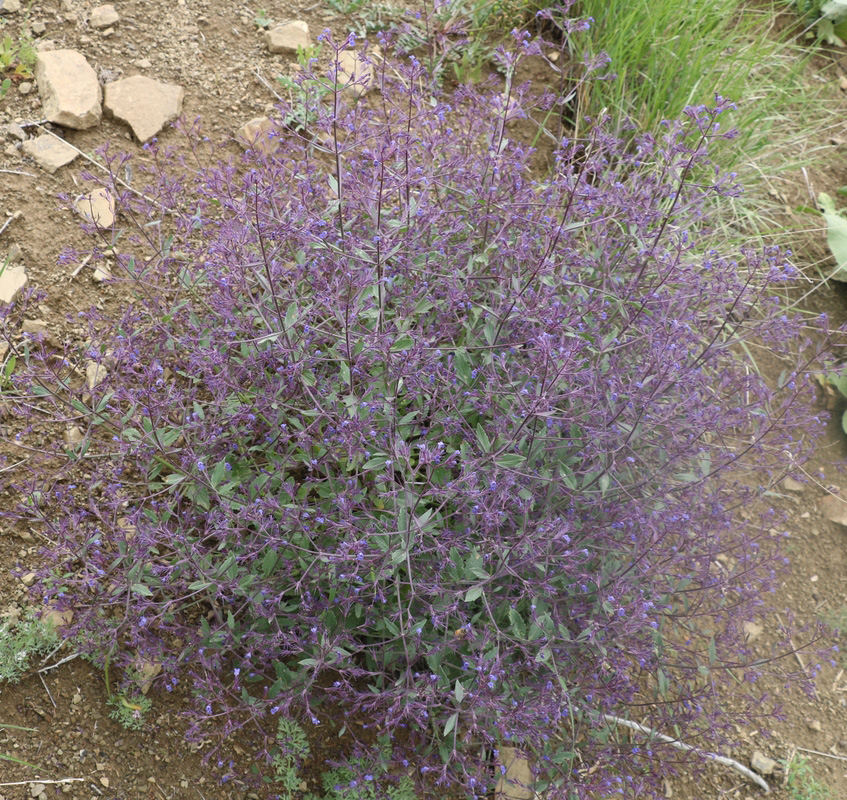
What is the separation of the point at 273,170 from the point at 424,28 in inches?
84.5

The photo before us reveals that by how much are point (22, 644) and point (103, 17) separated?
3183mm

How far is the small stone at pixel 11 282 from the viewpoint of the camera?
3.19m

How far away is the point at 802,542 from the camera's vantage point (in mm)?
3838

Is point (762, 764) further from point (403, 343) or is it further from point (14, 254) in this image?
point (14, 254)

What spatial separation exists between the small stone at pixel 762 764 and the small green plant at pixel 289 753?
6.15ft

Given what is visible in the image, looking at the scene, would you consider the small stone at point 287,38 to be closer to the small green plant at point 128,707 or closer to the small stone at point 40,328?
the small stone at point 40,328

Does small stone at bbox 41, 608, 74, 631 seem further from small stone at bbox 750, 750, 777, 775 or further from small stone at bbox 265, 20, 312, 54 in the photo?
small stone at bbox 265, 20, 312, 54

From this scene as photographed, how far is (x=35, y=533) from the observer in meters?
2.85

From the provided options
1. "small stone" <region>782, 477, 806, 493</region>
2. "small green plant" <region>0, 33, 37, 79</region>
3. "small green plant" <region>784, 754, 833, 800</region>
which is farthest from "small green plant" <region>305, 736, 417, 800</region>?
"small green plant" <region>0, 33, 37, 79</region>

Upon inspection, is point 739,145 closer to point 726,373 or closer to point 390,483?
point 726,373

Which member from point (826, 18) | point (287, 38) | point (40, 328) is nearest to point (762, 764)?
point (40, 328)

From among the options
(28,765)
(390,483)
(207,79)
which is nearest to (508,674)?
(390,483)

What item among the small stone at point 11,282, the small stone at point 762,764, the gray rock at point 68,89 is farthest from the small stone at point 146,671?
the gray rock at point 68,89

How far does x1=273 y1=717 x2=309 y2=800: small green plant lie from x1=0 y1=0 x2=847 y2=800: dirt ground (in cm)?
10
